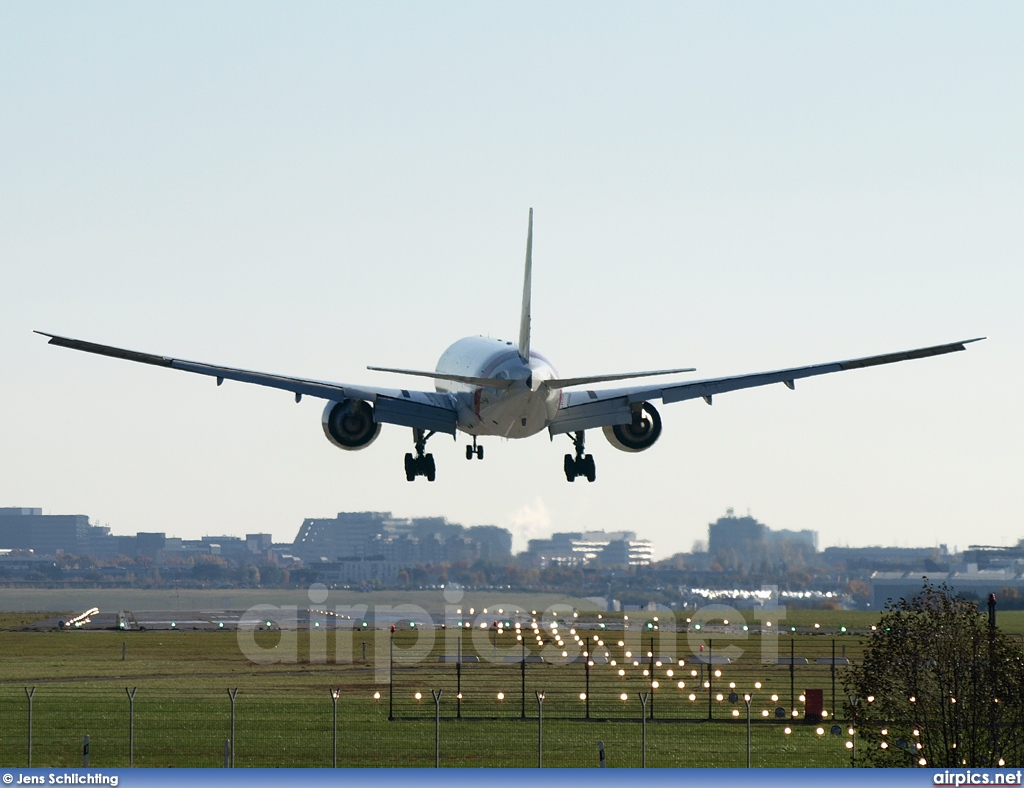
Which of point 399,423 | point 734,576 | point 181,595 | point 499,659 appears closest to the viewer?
point 399,423

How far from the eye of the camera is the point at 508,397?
62281mm

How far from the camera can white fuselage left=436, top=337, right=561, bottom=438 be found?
2442 inches

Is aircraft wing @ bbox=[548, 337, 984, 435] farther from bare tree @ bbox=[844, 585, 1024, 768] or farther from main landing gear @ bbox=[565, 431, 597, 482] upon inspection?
bare tree @ bbox=[844, 585, 1024, 768]

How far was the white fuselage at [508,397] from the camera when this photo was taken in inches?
2442

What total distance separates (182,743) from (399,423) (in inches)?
628

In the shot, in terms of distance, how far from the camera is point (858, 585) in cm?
19112

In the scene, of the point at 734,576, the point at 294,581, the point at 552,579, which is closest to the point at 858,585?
the point at 734,576

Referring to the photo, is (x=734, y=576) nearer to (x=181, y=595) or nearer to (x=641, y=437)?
(x=181, y=595)

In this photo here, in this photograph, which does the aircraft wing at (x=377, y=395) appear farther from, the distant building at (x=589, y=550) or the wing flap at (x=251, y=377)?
the distant building at (x=589, y=550)

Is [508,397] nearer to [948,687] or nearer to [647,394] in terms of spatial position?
[647,394]

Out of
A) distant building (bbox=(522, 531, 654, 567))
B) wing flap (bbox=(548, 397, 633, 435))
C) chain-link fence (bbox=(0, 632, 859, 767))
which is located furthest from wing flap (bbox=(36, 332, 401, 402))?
distant building (bbox=(522, 531, 654, 567))

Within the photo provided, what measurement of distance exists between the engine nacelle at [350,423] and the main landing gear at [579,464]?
8.56 meters

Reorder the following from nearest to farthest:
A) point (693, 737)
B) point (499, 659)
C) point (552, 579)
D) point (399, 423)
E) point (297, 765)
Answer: point (297, 765)
point (399, 423)
point (693, 737)
point (499, 659)
point (552, 579)

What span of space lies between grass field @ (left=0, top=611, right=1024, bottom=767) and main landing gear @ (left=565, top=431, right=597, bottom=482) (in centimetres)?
1106
